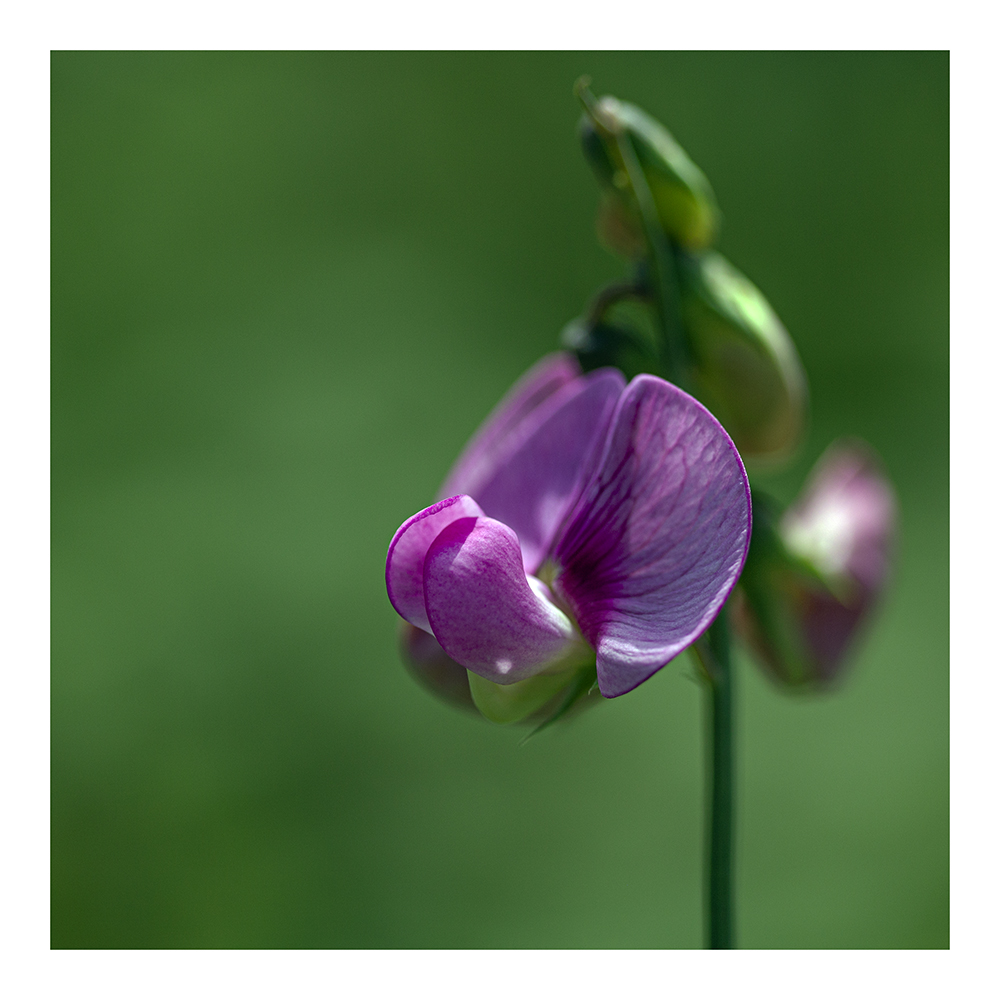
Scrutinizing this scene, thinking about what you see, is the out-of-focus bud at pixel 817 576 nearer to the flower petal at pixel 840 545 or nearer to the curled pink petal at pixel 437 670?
the flower petal at pixel 840 545

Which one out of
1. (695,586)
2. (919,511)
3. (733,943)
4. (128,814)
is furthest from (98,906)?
(919,511)

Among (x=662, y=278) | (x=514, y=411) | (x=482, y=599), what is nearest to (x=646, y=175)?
(x=662, y=278)

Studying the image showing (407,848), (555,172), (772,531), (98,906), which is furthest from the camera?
(555,172)

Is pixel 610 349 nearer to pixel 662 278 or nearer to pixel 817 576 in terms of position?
pixel 662 278

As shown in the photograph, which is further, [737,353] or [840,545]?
[840,545]

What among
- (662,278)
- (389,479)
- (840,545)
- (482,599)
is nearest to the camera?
(482,599)

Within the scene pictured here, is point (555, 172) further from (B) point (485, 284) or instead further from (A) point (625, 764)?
(A) point (625, 764)

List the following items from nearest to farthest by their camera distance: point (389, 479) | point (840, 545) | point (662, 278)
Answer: point (662, 278) < point (840, 545) < point (389, 479)

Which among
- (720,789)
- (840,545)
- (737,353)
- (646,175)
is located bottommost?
(720,789)
